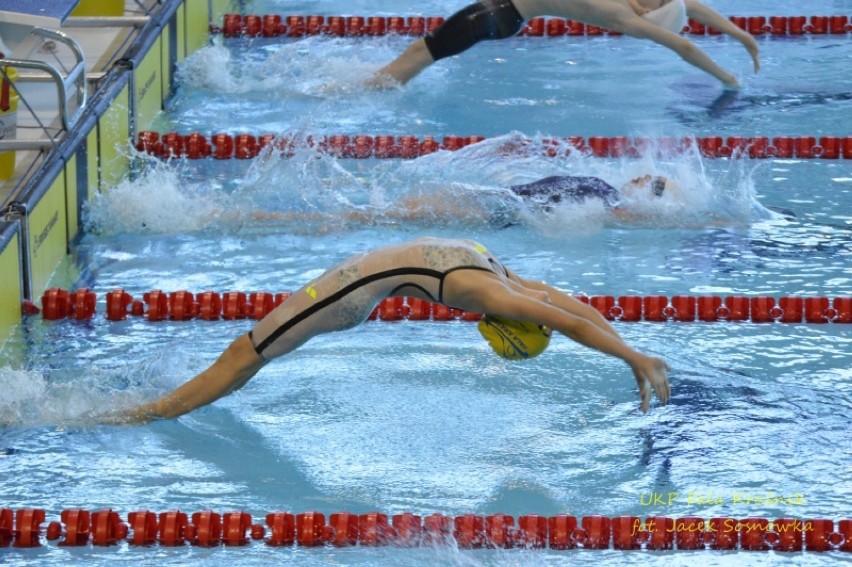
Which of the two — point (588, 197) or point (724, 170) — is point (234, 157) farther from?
point (724, 170)

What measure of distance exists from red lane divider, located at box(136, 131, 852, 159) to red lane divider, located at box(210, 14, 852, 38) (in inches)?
71.7

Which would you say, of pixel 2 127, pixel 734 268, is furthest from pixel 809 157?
pixel 2 127

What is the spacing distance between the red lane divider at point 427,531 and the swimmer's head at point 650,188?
2.12 metres

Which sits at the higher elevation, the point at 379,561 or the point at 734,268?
the point at 734,268

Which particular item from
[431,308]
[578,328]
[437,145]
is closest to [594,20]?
[437,145]

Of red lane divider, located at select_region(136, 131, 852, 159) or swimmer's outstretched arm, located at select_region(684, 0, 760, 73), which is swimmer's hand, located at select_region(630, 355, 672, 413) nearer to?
red lane divider, located at select_region(136, 131, 852, 159)

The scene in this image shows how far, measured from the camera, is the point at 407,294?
3762 mm

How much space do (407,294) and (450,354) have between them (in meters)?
0.83

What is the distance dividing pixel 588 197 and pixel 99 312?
1.92 metres

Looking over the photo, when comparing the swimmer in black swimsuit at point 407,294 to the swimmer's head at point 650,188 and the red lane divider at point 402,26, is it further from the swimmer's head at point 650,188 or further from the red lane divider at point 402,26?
the red lane divider at point 402,26

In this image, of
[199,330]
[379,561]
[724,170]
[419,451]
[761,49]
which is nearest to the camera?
[379,561]

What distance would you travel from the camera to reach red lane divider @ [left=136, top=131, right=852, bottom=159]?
6.20 metres

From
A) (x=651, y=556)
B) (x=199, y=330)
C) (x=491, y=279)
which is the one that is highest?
(x=491, y=279)

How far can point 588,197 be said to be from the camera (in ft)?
17.8
